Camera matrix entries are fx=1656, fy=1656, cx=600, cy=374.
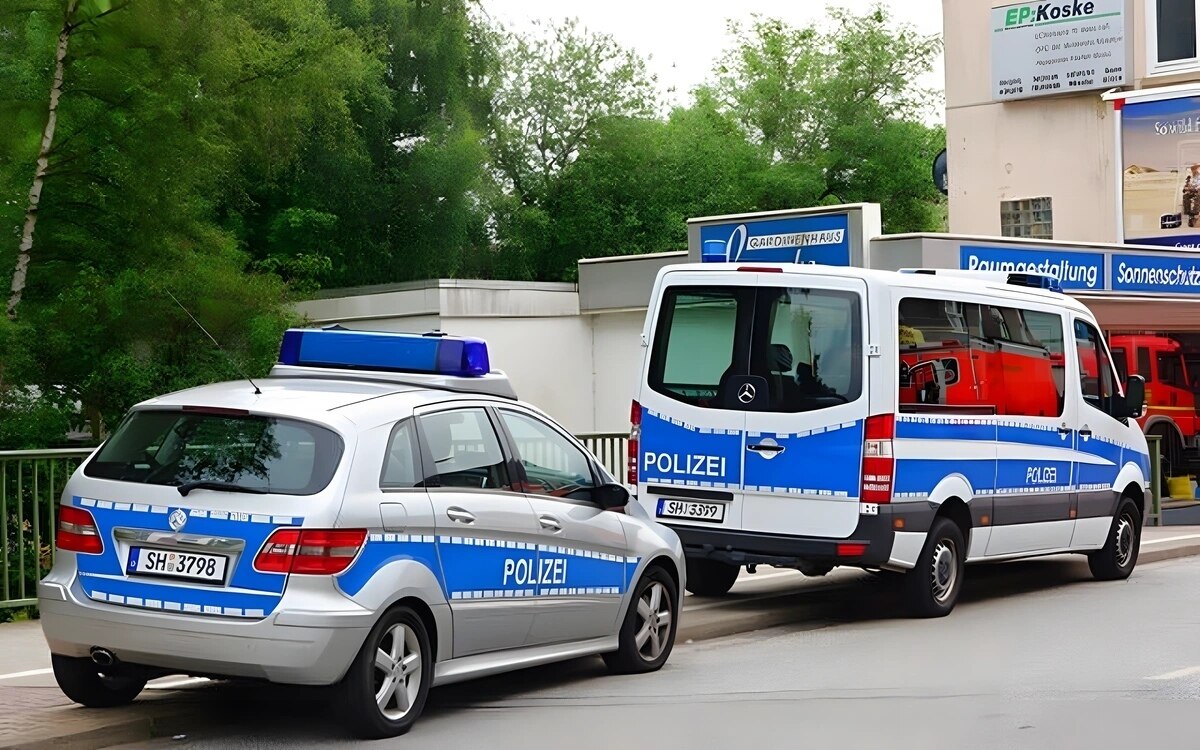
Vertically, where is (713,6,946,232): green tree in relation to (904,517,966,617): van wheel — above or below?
above

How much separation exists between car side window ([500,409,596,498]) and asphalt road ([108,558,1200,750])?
1.12m

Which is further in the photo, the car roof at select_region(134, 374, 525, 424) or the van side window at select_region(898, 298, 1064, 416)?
the van side window at select_region(898, 298, 1064, 416)

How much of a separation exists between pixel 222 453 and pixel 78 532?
30.1 inches

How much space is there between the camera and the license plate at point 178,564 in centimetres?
724

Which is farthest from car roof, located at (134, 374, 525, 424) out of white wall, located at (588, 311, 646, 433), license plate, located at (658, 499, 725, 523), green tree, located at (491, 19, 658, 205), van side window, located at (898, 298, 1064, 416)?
green tree, located at (491, 19, 658, 205)

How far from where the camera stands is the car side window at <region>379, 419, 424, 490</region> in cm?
766

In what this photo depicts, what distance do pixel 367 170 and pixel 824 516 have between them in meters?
38.4

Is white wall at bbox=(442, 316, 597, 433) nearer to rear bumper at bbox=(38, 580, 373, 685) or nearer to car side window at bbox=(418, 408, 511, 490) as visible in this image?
car side window at bbox=(418, 408, 511, 490)

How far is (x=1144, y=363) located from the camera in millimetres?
25484

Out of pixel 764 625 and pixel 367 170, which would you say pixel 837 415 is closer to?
pixel 764 625

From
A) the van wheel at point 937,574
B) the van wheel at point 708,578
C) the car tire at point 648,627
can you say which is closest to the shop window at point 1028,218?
the van wheel at point 708,578

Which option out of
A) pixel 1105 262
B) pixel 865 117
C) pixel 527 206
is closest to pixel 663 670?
pixel 1105 262

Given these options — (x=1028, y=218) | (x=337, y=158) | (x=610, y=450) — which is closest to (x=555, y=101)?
(x=337, y=158)

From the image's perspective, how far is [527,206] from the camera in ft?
190
